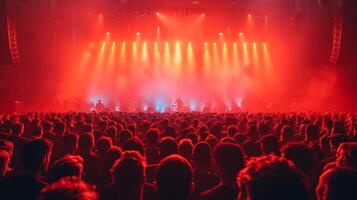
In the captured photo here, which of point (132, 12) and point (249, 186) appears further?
point (132, 12)

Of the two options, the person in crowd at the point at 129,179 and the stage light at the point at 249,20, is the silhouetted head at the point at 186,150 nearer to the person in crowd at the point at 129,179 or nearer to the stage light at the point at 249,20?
the person in crowd at the point at 129,179

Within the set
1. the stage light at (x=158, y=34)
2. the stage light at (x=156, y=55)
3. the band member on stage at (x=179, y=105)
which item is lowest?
the band member on stage at (x=179, y=105)

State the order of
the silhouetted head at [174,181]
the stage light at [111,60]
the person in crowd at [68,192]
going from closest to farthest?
the person in crowd at [68,192]
the silhouetted head at [174,181]
the stage light at [111,60]

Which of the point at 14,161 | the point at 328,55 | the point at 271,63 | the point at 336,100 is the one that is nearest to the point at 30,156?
the point at 14,161

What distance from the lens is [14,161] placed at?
809 centimetres

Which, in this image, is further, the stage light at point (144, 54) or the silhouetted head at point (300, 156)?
the stage light at point (144, 54)

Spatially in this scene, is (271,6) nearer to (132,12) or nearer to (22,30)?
(132,12)

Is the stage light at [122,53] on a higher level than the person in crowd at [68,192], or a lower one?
higher

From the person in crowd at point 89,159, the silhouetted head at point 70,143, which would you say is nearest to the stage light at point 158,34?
the person in crowd at point 89,159

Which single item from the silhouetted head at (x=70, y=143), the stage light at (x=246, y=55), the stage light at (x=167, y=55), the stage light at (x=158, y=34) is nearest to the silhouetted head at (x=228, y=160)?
the silhouetted head at (x=70, y=143)

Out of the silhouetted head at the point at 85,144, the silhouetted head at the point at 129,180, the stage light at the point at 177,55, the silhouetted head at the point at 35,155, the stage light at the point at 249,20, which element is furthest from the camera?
the stage light at the point at 177,55

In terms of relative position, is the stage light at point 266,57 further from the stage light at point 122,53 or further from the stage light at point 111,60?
the stage light at point 111,60

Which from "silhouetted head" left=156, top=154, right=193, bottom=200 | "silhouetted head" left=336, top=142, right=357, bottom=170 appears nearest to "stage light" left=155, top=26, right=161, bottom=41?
"silhouetted head" left=336, top=142, right=357, bottom=170

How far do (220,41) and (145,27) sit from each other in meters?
7.59
